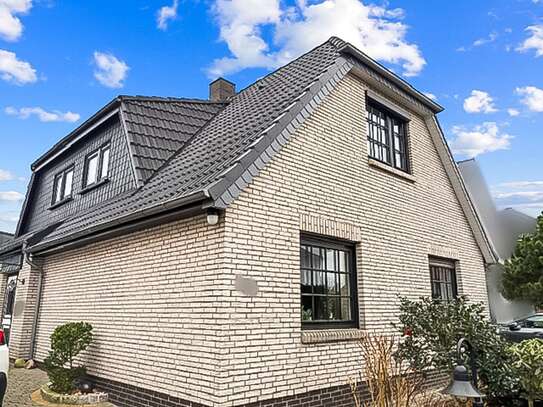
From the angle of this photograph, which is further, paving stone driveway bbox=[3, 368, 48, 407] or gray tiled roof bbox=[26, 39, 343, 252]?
paving stone driveway bbox=[3, 368, 48, 407]

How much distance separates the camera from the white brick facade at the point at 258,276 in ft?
18.0

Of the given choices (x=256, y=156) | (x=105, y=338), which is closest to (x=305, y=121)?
(x=256, y=156)

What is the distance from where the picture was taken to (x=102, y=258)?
8.06 metres

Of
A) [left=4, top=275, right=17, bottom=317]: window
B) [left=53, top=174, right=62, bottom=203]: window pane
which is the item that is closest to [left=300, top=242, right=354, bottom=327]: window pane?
[left=4, top=275, right=17, bottom=317]: window

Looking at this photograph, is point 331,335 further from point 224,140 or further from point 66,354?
point 66,354

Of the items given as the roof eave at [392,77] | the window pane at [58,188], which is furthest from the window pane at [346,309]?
the window pane at [58,188]

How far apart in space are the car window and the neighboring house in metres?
0.55

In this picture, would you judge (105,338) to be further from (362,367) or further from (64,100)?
(64,100)

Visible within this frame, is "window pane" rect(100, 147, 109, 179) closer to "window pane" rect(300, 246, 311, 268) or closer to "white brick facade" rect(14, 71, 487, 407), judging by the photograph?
"white brick facade" rect(14, 71, 487, 407)

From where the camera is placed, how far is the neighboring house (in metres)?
13.2

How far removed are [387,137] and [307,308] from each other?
192 inches

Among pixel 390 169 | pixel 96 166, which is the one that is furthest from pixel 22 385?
pixel 390 169

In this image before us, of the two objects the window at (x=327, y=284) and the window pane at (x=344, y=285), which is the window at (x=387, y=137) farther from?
the window pane at (x=344, y=285)

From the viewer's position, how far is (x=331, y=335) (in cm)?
660
